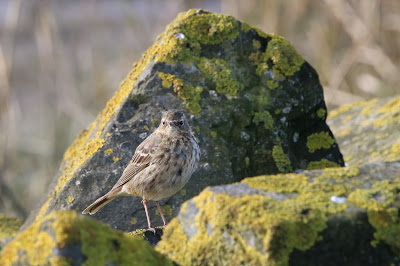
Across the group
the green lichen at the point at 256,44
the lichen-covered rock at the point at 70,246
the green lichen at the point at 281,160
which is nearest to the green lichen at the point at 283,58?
the green lichen at the point at 256,44

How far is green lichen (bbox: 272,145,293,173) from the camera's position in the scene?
5.84 metres

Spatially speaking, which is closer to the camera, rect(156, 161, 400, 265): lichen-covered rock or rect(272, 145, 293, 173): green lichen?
rect(156, 161, 400, 265): lichen-covered rock

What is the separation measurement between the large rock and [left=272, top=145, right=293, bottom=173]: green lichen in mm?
11

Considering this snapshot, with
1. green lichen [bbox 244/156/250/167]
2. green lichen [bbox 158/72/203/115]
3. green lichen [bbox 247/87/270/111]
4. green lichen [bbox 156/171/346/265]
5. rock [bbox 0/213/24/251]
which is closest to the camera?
green lichen [bbox 156/171/346/265]

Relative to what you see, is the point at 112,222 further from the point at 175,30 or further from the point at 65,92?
the point at 65,92

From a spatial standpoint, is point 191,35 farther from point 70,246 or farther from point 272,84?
point 70,246

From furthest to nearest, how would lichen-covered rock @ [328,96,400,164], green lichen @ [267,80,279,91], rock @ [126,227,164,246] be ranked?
lichen-covered rock @ [328,96,400,164] → green lichen @ [267,80,279,91] → rock @ [126,227,164,246]

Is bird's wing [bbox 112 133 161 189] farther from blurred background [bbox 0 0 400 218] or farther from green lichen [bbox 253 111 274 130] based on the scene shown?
blurred background [bbox 0 0 400 218]

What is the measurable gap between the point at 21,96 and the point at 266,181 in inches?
536

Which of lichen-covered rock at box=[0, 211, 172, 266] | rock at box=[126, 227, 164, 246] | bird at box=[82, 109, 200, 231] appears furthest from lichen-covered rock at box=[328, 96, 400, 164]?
lichen-covered rock at box=[0, 211, 172, 266]

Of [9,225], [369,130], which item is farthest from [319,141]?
[9,225]

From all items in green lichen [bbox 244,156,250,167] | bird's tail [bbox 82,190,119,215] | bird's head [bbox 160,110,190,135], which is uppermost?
bird's head [bbox 160,110,190,135]

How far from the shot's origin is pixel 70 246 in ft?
10.2

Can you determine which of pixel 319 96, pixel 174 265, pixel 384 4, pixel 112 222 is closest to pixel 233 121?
pixel 319 96
